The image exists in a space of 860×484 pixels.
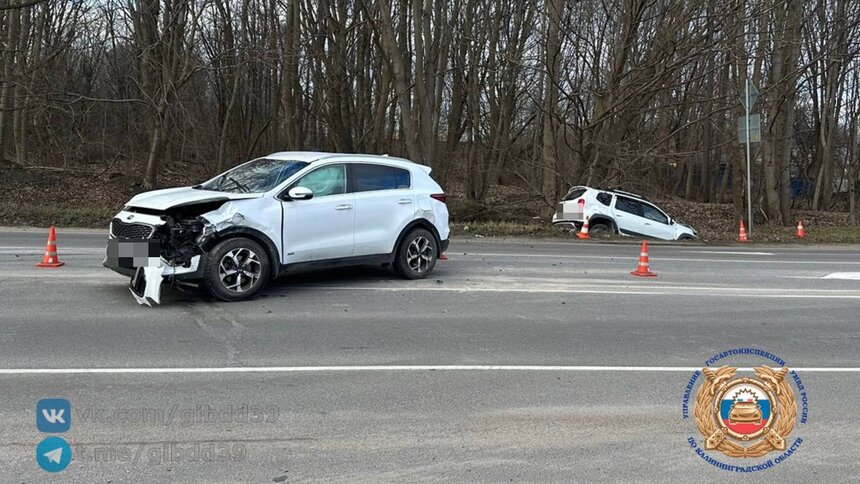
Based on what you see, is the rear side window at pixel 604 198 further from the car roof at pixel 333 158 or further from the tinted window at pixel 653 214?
the car roof at pixel 333 158

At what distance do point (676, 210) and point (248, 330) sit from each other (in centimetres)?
2614

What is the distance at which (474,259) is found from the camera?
1388cm

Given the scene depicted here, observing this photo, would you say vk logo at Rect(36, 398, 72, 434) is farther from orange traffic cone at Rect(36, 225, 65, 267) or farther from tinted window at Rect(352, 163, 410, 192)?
orange traffic cone at Rect(36, 225, 65, 267)

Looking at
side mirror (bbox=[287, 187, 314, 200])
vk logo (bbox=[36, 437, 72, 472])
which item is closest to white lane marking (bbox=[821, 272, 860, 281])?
side mirror (bbox=[287, 187, 314, 200])

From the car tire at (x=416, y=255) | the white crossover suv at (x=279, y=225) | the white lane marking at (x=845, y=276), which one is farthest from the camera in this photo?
the white lane marking at (x=845, y=276)

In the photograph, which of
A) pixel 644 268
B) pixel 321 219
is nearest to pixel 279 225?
pixel 321 219

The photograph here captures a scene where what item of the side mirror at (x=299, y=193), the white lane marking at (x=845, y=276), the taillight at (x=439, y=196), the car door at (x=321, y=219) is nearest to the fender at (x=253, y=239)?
the car door at (x=321, y=219)

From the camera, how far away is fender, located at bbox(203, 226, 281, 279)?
852 centimetres

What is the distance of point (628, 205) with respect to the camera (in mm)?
20656

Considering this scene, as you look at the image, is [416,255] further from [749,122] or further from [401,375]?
[749,122]

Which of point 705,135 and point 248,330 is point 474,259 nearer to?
point 248,330

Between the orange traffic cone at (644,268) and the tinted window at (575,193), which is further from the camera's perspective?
the tinted window at (575,193)

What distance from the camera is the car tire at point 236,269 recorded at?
8492mm

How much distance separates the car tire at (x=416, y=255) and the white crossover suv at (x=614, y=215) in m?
10.2
